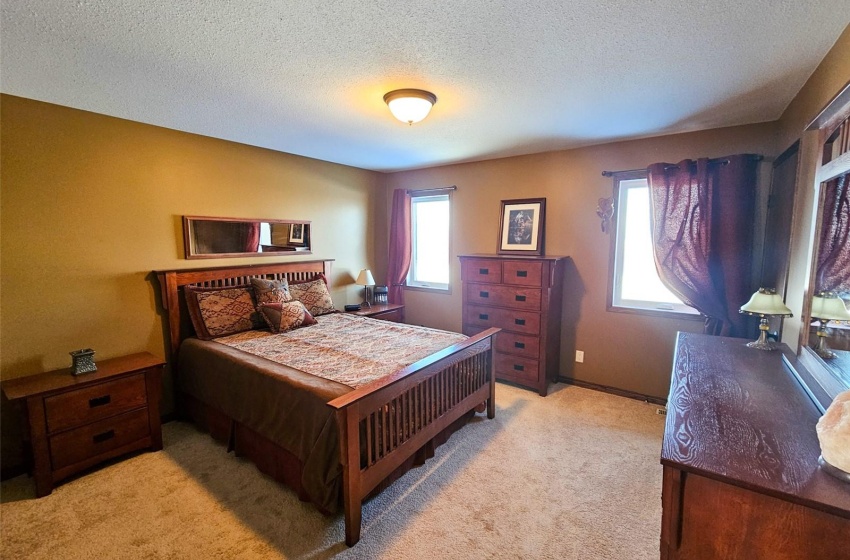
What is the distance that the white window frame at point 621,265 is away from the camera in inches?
123

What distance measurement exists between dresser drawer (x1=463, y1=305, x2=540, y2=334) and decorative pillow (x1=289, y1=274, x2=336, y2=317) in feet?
4.77

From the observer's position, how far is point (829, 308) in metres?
1.41

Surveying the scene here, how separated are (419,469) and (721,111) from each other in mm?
3091

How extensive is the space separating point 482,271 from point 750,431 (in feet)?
8.46

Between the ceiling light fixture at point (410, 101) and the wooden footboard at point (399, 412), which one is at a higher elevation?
the ceiling light fixture at point (410, 101)

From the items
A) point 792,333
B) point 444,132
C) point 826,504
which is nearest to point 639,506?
point 792,333

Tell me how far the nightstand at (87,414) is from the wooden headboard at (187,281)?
1.24 ft

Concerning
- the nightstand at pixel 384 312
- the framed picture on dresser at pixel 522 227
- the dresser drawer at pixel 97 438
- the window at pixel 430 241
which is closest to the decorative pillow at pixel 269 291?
the nightstand at pixel 384 312

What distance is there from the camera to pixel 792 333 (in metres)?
1.90

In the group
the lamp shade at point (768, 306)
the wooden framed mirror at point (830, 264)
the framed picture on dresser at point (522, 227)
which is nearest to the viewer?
the wooden framed mirror at point (830, 264)

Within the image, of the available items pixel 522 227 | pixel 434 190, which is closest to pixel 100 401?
pixel 434 190

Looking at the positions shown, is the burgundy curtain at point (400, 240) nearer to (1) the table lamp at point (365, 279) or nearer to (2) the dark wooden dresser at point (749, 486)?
(1) the table lamp at point (365, 279)

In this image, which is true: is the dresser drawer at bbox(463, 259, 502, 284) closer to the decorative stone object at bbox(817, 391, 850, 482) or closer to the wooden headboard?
the wooden headboard

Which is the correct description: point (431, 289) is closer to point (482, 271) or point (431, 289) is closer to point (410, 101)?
point (482, 271)
